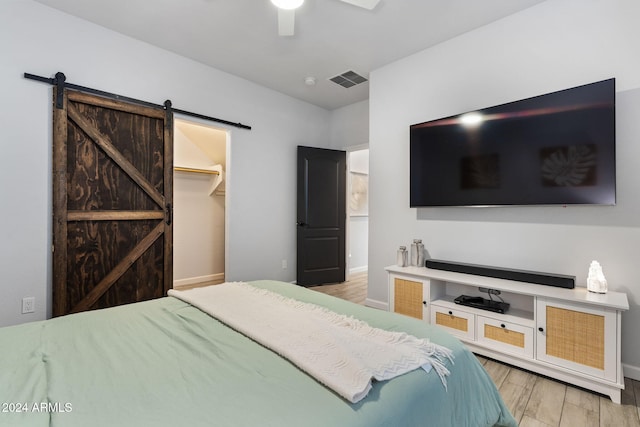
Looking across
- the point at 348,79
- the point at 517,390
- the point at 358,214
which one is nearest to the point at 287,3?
the point at 348,79

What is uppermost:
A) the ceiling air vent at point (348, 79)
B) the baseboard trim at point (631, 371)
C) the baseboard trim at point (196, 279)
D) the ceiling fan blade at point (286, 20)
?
the ceiling air vent at point (348, 79)

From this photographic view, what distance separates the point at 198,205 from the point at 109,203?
1.78m

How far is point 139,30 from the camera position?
2883 millimetres

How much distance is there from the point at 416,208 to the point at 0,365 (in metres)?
3.13

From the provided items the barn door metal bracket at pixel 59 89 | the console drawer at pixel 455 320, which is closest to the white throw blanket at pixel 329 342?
the console drawer at pixel 455 320

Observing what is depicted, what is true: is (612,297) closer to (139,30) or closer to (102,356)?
(102,356)

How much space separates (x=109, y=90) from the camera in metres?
2.86

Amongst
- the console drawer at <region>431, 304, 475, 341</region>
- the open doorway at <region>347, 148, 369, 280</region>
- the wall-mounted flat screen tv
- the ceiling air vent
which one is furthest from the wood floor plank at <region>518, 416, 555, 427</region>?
the open doorway at <region>347, 148, 369, 280</region>

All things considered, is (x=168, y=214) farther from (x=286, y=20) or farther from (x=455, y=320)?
(x=455, y=320)

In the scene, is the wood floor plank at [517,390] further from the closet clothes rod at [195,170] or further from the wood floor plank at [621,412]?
the closet clothes rod at [195,170]

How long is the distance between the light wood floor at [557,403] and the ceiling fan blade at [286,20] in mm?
2911

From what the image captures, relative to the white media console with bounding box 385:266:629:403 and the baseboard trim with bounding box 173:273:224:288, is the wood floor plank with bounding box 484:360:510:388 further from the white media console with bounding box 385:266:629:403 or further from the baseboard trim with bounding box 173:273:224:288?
the baseboard trim with bounding box 173:273:224:288

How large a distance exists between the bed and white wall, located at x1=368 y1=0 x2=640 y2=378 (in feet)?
5.34

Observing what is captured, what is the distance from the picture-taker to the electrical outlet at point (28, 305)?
8.05 feet
